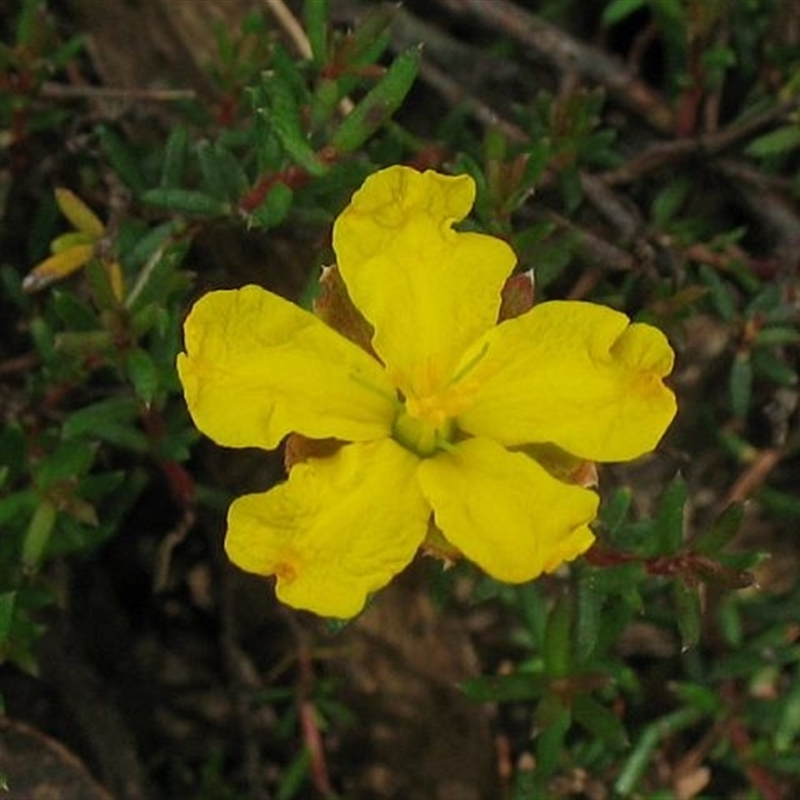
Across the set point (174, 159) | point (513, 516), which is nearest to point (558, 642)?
point (513, 516)

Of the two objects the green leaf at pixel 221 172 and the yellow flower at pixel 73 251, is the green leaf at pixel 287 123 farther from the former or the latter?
the yellow flower at pixel 73 251

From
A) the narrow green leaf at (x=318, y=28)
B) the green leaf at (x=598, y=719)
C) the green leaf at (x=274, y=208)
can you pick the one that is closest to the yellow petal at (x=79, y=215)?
the green leaf at (x=274, y=208)

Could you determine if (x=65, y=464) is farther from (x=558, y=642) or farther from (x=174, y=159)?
(x=558, y=642)

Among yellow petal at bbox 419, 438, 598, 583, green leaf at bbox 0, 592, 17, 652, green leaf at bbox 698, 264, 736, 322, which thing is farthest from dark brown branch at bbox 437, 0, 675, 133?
green leaf at bbox 0, 592, 17, 652

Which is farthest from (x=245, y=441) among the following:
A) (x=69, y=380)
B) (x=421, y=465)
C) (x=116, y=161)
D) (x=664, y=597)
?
(x=664, y=597)

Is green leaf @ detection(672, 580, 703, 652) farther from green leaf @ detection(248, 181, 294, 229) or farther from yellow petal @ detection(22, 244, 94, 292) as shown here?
yellow petal @ detection(22, 244, 94, 292)

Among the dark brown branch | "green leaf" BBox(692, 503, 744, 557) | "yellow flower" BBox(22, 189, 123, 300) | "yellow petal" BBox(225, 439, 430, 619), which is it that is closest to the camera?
"yellow petal" BBox(225, 439, 430, 619)
